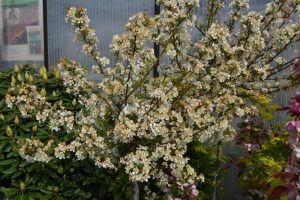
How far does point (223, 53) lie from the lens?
2871mm

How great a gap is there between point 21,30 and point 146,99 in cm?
431

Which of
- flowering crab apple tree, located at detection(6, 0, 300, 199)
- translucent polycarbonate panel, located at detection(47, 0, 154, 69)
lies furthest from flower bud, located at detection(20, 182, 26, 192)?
translucent polycarbonate panel, located at detection(47, 0, 154, 69)

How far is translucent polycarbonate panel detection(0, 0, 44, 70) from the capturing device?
6402 mm

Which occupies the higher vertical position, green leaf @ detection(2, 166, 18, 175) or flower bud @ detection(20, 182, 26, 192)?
green leaf @ detection(2, 166, 18, 175)

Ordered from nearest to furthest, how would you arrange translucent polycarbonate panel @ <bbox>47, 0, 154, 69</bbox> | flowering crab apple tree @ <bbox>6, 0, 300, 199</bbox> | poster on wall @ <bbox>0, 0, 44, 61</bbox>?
1. flowering crab apple tree @ <bbox>6, 0, 300, 199</bbox>
2. translucent polycarbonate panel @ <bbox>47, 0, 154, 69</bbox>
3. poster on wall @ <bbox>0, 0, 44, 61</bbox>

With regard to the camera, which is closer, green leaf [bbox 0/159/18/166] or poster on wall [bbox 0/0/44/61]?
green leaf [bbox 0/159/18/166]

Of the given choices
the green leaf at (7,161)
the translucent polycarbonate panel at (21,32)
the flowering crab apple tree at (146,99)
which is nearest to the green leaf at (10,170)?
the green leaf at (7,161)

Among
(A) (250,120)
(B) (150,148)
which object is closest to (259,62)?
(A) (250,120)

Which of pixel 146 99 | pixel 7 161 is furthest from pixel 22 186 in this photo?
pixel 146 99

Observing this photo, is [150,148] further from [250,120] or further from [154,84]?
[250,120]

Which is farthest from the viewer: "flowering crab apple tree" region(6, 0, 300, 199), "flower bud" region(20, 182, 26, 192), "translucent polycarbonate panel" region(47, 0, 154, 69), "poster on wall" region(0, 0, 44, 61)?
"poster on wall" region(0, 0, 44, 61)

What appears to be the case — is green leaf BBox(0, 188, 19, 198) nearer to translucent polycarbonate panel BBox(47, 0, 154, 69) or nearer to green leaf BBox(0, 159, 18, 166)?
green leaf BBox(0, 159, 18, 166)

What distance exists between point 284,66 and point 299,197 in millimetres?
1810

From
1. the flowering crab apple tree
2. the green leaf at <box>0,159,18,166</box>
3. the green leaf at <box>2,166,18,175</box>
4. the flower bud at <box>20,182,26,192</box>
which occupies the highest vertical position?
the flowering crab apple tree
